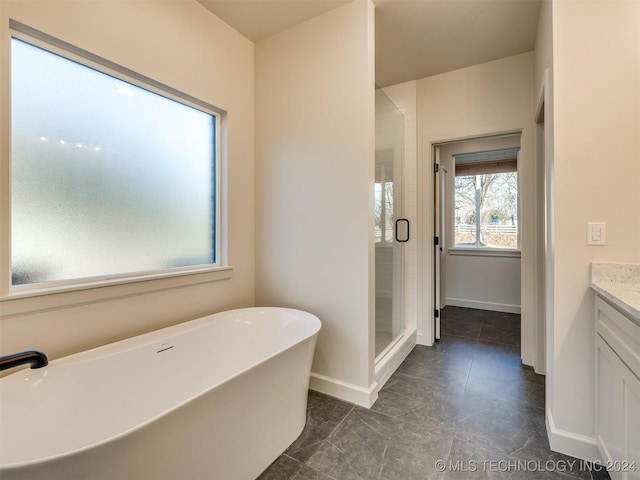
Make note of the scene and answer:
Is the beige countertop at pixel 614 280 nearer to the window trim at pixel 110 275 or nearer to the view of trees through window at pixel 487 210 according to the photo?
the window trim at pixel 110 275

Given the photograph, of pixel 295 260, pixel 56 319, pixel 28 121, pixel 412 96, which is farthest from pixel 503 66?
pixel 56 319

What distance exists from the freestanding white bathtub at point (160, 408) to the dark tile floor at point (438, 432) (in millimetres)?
230

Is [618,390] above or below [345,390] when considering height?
above

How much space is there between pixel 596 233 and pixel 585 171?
0.32 metres

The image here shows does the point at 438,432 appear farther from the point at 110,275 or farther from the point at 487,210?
the point at 487,210

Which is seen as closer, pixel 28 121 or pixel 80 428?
pixel 80 428

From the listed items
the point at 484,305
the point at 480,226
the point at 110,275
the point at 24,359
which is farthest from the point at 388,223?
the point at 484,305

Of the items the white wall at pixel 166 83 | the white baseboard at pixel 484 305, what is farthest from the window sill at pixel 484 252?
the white wall at pixel 166 83

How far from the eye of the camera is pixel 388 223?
2762 millimetres

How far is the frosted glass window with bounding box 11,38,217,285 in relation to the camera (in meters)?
1.47

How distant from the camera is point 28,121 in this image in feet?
4.83

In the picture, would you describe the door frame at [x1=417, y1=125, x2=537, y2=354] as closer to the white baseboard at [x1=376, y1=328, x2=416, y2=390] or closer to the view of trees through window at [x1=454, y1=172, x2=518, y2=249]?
the white baseboard at [x1=376, y1=328, x2=416, y2=390]

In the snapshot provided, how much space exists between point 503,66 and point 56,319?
3780mm

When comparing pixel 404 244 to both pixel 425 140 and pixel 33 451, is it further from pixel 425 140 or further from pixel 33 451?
pixel 33 451
